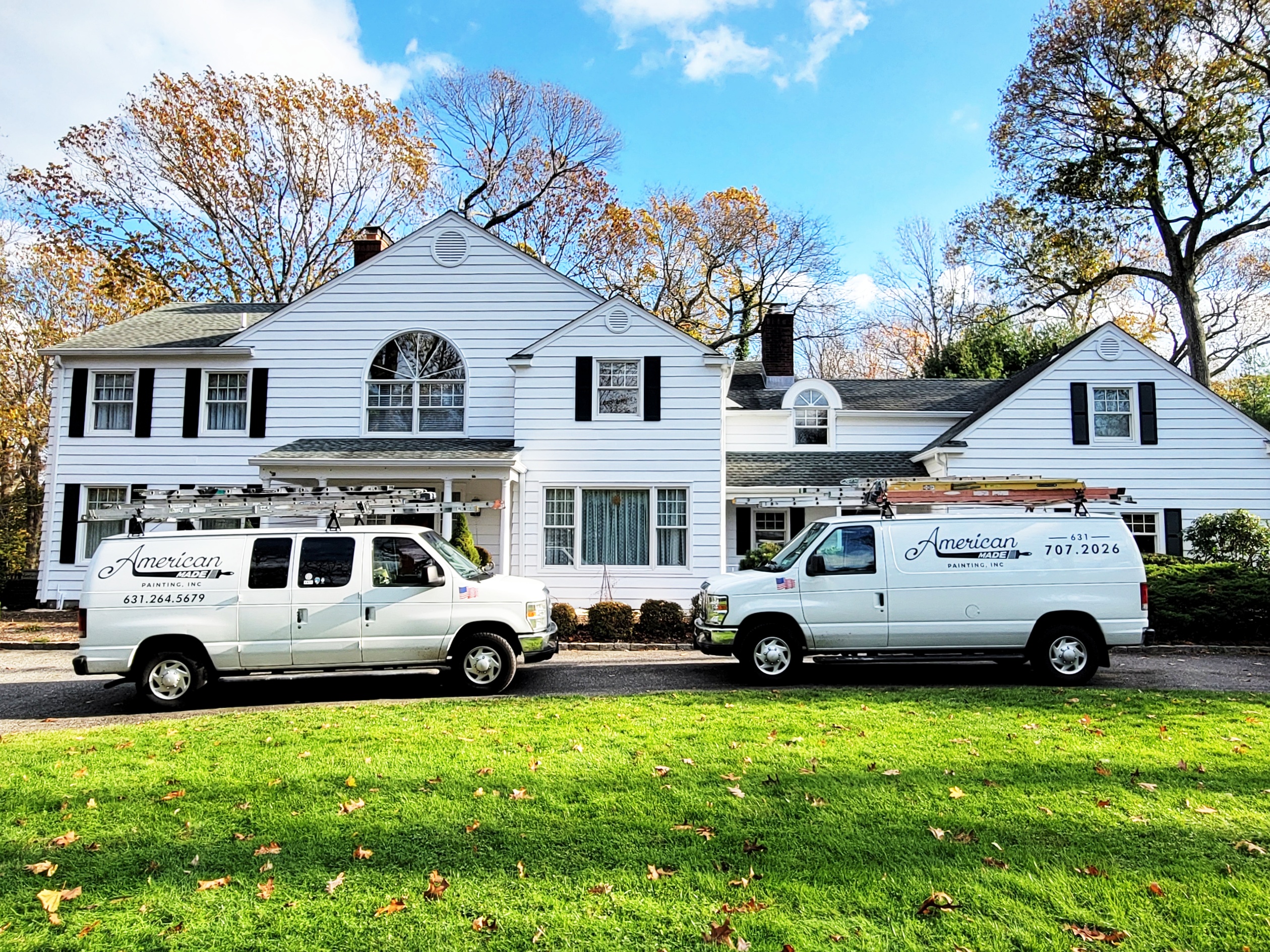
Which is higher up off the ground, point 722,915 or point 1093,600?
point 1093,600

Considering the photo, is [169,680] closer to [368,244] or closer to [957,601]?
[957,601]

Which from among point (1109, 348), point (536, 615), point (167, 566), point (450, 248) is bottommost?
→ point (536, 615)

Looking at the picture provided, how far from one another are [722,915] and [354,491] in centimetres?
792

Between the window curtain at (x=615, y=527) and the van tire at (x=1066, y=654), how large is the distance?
8.69 metres

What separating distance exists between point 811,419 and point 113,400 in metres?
17.5

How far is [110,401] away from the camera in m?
18.3

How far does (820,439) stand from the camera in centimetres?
2098

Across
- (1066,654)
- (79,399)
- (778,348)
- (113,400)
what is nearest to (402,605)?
(1066,654)

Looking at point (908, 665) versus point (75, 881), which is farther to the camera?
point (908, 665)

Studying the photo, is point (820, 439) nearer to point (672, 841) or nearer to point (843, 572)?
point (843, 572)

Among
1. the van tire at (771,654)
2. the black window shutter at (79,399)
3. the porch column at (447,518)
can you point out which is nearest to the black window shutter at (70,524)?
the black window shutter at (79,399)

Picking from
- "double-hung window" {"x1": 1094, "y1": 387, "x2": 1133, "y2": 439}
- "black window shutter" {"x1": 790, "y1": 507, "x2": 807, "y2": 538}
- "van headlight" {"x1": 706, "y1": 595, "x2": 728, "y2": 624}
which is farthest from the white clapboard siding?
"double-hung window" {"x1": 1094, "y1": 387, "x2": 1133, "y2": 439}

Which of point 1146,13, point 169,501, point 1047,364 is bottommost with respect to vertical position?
point 169,501

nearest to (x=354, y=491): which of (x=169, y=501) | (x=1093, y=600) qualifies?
(x=169, y=501)
